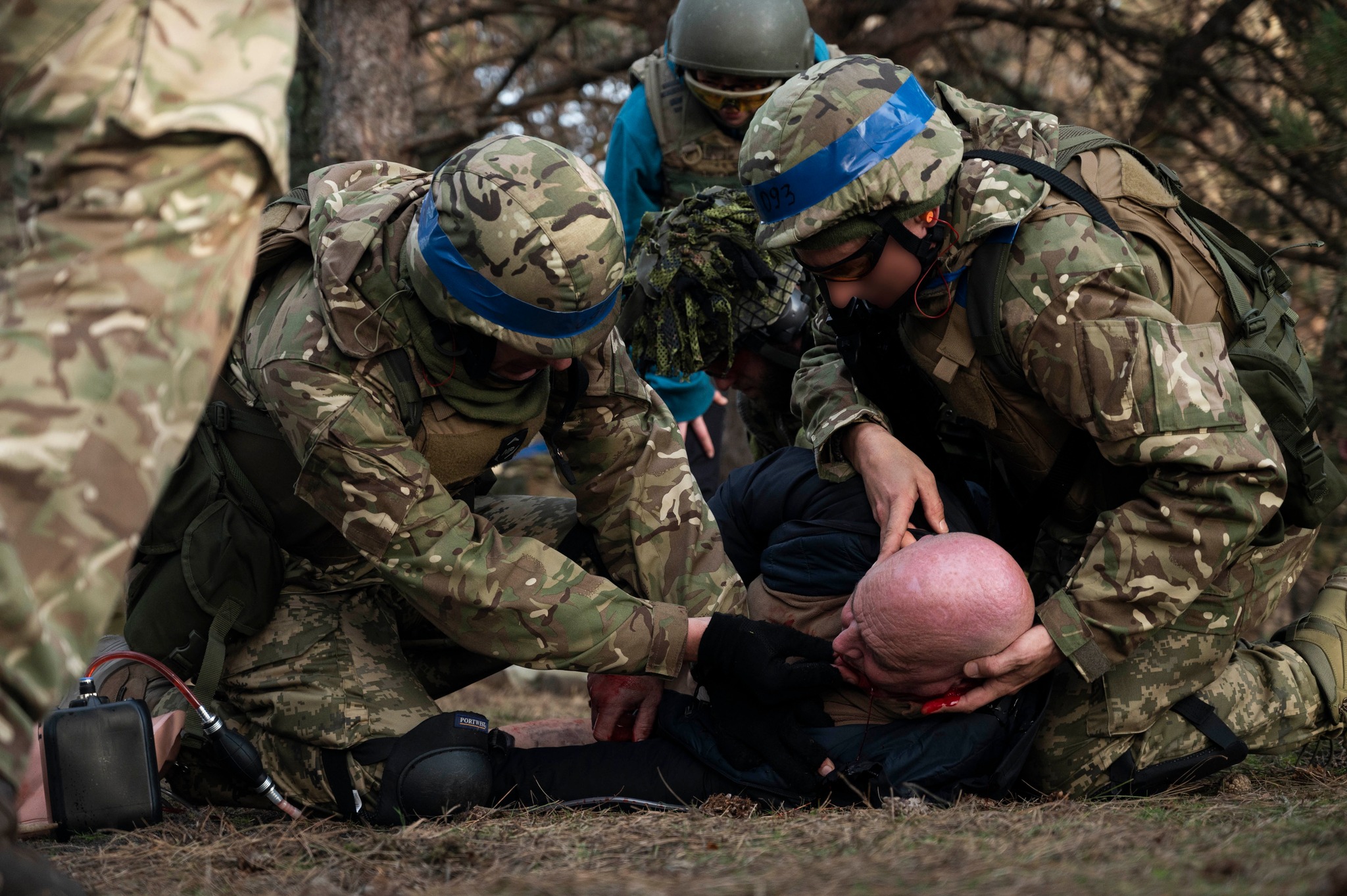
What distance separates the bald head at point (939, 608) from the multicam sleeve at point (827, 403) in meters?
0.58

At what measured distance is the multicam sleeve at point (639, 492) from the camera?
3754mm

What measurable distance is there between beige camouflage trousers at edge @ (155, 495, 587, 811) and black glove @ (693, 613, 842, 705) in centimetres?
75

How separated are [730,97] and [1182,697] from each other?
9.10ft

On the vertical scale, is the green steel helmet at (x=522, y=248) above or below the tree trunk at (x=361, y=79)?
below

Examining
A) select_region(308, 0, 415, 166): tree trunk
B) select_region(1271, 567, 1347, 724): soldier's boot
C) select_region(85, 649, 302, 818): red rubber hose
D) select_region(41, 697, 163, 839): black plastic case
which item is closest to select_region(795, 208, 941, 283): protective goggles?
select_region(1271, 567, 1347, 724): soldier's boot

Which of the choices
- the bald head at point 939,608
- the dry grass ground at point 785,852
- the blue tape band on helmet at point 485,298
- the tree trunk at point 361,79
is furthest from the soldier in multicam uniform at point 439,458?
the tree trunk at point 361,79

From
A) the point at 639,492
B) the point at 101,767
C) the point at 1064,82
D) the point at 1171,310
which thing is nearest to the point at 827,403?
the point at 639,492

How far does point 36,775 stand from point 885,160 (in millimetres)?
2681

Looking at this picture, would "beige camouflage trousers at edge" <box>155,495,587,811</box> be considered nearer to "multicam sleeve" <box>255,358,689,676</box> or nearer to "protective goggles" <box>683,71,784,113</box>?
"multicam sleeve" <box>255,358,689,676</box>

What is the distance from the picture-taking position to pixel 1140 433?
119 inches

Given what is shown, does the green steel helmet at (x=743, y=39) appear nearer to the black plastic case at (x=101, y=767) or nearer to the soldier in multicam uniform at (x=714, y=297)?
the soldier in multicam uniform at (x=714, y=297)

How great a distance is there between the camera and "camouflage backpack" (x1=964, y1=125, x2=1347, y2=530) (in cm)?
321

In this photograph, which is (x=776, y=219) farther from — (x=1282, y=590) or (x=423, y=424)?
(x=1282, y=590)

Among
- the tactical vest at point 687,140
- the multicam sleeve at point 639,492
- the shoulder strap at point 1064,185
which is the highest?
the tactical vest at point 687,140
